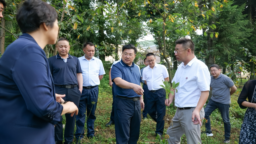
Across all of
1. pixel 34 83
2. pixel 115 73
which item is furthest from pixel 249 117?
pixel 34 83

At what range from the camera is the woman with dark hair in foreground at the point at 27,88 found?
45.5 inches

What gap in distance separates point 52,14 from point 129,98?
6.75ft

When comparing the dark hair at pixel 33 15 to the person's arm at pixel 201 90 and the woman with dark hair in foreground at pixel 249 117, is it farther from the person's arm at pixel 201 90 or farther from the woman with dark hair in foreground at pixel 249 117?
the woman with dark hair in foreground at pixel 249 117

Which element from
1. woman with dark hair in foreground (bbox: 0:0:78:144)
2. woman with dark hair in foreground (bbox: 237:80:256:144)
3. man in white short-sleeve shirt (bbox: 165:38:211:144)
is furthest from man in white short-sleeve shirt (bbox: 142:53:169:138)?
woman with dark hair in foreground (bbox: 0:0:78:144)

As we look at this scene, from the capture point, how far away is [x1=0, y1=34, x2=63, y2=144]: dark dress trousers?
3.78 feet

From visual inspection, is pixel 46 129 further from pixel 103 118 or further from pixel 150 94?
pixel 103 118

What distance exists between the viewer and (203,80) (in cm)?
270

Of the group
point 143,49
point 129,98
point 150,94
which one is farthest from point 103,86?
point 129,98

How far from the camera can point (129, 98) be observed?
10.3 feet

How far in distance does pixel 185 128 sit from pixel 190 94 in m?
0.51

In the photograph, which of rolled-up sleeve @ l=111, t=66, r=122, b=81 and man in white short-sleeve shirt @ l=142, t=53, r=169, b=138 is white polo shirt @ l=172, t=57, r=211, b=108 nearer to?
rolled-up sleeve @ l=111, t=66, r=122, b=81

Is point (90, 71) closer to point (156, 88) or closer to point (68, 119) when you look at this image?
point (68, 119)

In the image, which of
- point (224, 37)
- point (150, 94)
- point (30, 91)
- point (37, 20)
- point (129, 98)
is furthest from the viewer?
point (224, 37)

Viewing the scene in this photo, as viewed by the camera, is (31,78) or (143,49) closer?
(31,78)
